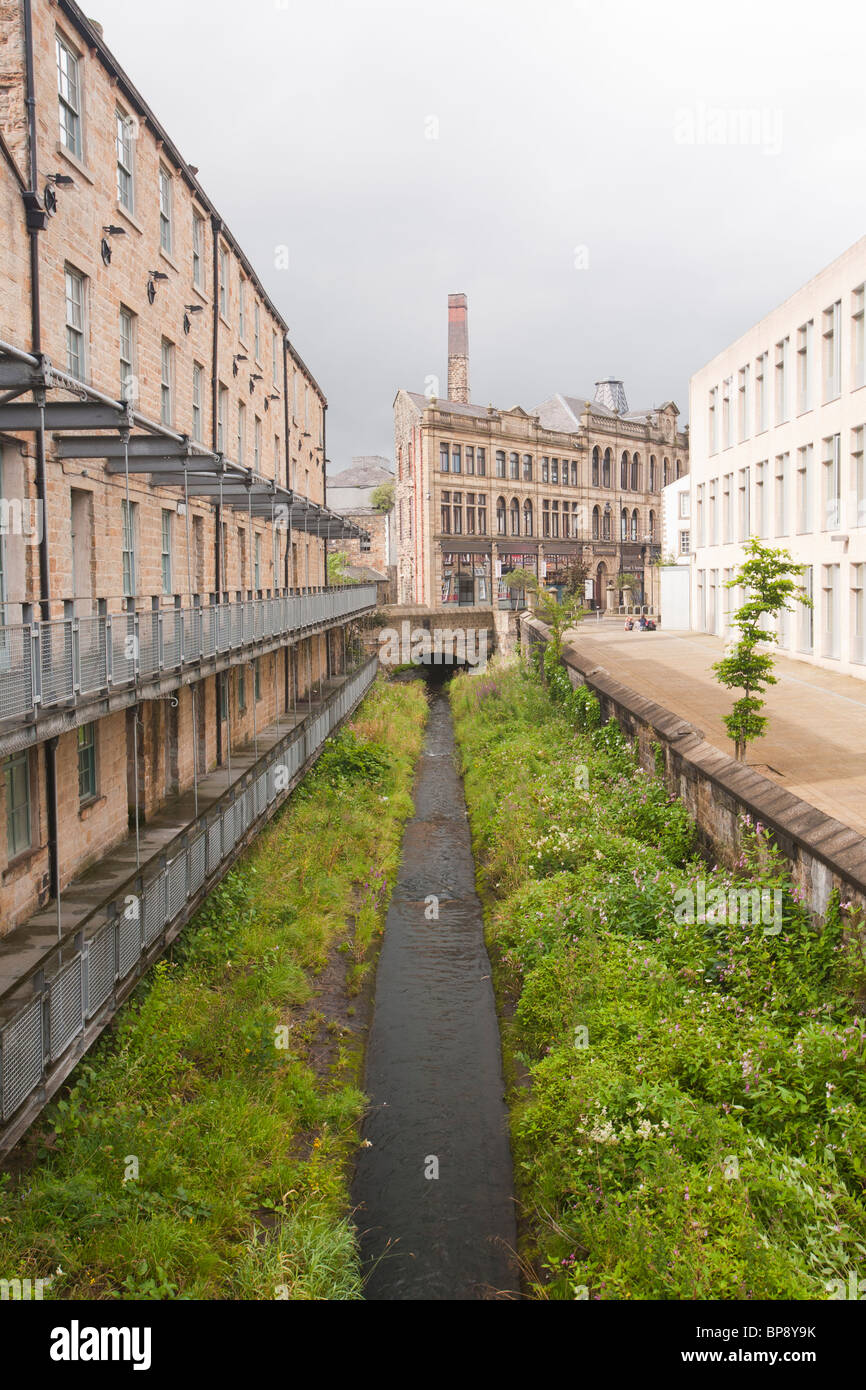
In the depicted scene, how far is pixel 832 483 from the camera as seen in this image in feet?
76.4

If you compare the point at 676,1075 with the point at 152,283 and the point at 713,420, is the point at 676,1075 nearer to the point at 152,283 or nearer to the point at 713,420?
the point at 152,283

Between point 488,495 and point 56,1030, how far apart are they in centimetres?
5147

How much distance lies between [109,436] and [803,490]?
18805 millimetres

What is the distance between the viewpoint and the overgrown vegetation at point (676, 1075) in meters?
6.64

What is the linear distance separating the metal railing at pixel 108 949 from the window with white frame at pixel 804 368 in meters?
17.2

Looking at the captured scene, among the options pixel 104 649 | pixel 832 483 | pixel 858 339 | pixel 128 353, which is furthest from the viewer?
pixel 832 483

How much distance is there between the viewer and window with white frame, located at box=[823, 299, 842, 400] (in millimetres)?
22422

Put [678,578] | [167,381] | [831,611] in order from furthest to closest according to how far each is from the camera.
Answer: [678,578] → [831,611] → [167,381]

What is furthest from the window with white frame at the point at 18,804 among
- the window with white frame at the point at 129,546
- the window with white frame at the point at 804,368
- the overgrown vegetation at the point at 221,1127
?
the window with white frame at the point at 804,368

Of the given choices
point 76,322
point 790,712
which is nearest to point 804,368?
point 790,712

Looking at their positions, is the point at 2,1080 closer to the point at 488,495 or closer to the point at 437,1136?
the point at 437,1136

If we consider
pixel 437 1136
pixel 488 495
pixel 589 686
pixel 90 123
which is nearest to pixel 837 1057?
pixel 437 1136

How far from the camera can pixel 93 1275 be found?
22.8 feet

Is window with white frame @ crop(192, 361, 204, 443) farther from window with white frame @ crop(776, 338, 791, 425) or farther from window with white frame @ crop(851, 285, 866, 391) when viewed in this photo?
window with white frame @ crop(776, 338, 791, 425)
